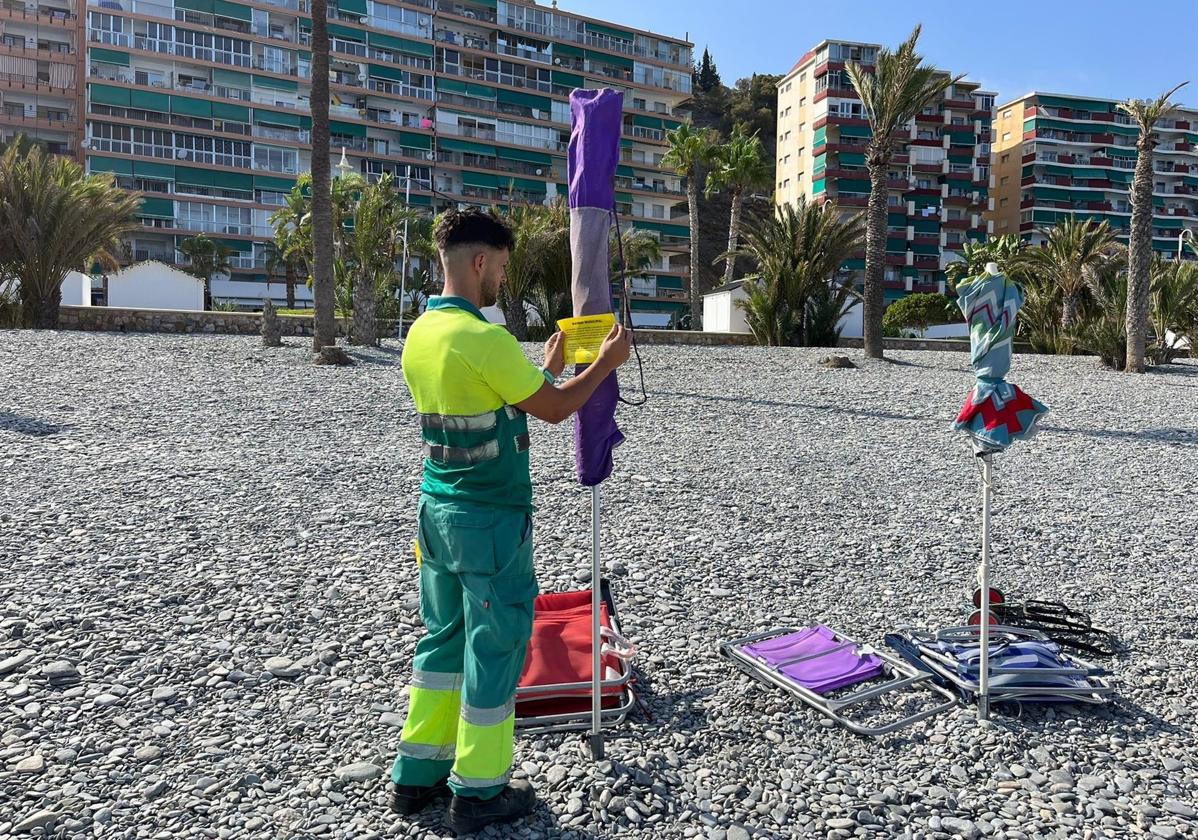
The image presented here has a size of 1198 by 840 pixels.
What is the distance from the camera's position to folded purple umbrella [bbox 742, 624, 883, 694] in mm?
3588

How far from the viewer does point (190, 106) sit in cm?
5791

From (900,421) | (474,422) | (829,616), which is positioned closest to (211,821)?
(474,422)

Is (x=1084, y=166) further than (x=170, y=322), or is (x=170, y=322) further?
(x=1084, y=166)

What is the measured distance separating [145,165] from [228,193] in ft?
16.9

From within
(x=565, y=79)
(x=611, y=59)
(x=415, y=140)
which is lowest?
(x=415, y=140)

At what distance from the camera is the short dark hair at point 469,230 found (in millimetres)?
2623

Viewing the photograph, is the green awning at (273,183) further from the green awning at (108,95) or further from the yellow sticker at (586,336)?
the yellow sticker at (586,336)

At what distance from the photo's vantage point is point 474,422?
8.36ft

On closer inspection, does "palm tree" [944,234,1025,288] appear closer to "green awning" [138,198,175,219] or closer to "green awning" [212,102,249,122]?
"green awning" [212,102,249,122]

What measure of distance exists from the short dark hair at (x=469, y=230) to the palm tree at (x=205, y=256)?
56305mm

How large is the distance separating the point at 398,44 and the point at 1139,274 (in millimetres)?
56998

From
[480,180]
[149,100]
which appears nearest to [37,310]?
[149,100]

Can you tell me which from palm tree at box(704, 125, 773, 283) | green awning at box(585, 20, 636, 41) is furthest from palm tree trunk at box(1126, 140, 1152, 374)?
green awning at box(585, 20, 636, 41)

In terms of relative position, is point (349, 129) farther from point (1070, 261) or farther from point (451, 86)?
point (1070, 261)
